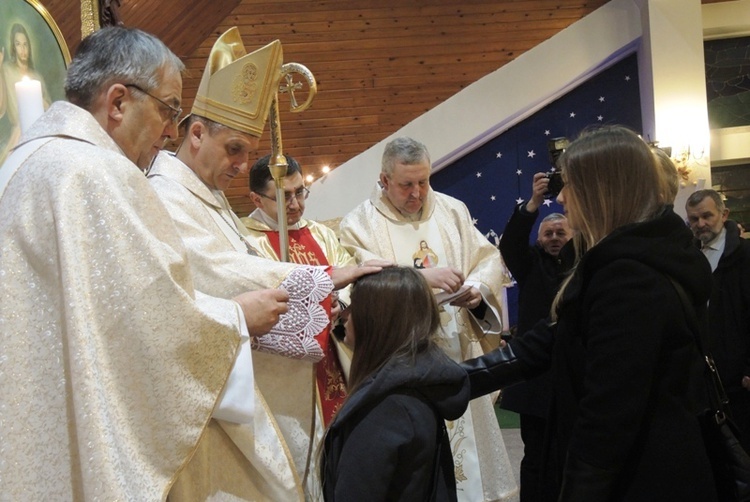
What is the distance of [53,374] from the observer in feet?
5.25

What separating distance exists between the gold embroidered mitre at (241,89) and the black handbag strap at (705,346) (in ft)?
4.57

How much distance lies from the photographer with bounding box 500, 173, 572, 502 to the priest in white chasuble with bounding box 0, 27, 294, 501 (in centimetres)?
196

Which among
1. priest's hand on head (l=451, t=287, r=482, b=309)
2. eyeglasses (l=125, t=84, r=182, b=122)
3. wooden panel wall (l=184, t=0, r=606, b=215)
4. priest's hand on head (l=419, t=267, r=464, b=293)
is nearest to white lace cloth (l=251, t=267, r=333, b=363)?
eyeglasses (l=125, t=84, r=182, b=122)

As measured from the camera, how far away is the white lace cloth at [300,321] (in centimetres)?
221

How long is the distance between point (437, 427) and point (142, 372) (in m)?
0.72

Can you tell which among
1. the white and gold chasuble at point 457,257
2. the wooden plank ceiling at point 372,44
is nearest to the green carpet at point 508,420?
the white and gold chasuble at point 457,257

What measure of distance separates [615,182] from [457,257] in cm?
202

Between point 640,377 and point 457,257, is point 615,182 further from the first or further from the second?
point 457,257

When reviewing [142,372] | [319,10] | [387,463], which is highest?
[319,10]

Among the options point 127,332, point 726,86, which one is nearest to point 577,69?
point 726,86

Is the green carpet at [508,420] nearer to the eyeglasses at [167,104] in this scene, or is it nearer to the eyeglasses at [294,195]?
the eyeglasses at [294,195]

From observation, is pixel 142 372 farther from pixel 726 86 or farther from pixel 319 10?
pixel 726 86

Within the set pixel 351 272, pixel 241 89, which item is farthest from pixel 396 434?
pixel 241 89

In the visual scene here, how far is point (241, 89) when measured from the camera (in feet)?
8.67
